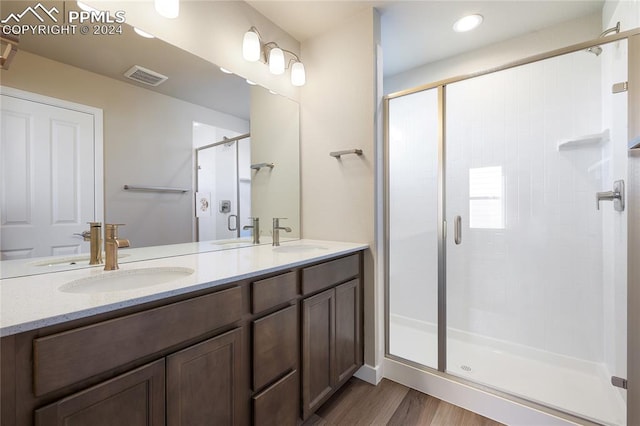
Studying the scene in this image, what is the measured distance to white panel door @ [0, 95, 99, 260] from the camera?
98 cm

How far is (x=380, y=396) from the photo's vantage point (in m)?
1.71

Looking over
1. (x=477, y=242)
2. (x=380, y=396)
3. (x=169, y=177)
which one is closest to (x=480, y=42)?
(x=477, y=242)

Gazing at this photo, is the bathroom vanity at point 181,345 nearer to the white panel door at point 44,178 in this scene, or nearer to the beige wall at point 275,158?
the white panel door at point 44,178

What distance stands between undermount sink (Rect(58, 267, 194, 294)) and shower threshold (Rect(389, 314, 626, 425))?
1.56 m

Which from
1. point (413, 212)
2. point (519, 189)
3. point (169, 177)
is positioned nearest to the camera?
point (169, 177)

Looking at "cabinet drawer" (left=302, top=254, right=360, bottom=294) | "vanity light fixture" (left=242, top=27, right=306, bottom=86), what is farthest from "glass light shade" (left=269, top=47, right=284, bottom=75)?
"cabinet drawer" (left=302, top=254, right=360, bottom=294)

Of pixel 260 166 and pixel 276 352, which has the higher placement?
pixel 260 166

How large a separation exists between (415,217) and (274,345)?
171 centimetres

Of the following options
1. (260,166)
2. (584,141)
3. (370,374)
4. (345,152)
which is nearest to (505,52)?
(584,141)

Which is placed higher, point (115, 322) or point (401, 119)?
point (401, 119)

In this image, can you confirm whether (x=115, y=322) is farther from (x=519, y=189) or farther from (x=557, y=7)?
(x=557, y=7)

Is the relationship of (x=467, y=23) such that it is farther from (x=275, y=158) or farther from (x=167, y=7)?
(x=167, y=7)

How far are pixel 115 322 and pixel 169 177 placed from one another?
0.88m

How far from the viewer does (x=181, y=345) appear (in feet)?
2.92
